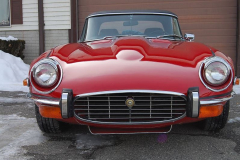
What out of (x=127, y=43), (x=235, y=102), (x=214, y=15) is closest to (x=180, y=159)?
(x=127, y=43)

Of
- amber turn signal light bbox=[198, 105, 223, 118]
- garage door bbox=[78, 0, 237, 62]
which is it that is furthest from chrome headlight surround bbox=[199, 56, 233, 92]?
garage door bbox=[78, 0, 237, 62]

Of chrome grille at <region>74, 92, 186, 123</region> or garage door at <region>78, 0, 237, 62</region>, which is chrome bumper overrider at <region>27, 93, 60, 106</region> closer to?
chrome grille at <region>74, 92, 186, 123</region>

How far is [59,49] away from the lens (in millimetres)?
2562

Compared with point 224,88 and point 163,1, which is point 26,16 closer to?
point 163,1

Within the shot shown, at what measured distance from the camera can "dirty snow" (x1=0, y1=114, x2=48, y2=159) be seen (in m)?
2.22

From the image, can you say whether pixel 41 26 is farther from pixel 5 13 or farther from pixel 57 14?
pixel 5 13

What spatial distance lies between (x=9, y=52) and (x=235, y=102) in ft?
20.4

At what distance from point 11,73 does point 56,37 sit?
2232 millimetres

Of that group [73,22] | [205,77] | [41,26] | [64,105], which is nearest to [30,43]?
[41,26]

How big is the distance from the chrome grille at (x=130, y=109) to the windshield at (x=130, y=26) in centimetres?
131

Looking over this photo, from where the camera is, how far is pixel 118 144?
2365 millimetres

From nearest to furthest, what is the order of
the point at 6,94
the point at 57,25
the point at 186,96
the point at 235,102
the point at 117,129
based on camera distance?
the point at 186,96
the point at 117,129
the point at 235,102
the point at 6,94
the point at 57,25

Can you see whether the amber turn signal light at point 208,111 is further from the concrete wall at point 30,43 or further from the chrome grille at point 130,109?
the concrete wall at point 30,43

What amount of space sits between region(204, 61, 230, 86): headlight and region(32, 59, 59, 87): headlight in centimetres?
118
